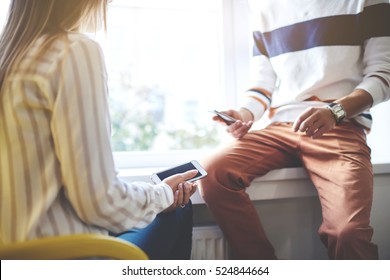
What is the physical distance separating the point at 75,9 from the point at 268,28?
2.34 ft

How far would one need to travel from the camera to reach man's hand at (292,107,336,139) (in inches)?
32.9

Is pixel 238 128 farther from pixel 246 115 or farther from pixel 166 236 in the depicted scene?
pixel 166 236

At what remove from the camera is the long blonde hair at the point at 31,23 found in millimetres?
551

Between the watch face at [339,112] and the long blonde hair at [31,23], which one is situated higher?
the long blonde hair at [31,23]

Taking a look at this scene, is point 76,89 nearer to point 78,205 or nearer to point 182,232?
point 78,205

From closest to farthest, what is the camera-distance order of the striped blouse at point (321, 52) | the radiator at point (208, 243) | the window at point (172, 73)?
the striped blouse at point (321, 52) → the radiator at point (208, 243) → the window at point (172, 73)

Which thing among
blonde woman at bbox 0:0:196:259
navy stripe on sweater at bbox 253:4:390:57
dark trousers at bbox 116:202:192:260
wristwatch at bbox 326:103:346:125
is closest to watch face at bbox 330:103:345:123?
wristwatch at bbox 326:103:346:125

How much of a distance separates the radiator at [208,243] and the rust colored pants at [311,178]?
119mm

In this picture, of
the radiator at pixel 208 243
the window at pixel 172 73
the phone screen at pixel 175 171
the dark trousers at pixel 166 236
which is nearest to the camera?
the dark trousers at pixel 166 236

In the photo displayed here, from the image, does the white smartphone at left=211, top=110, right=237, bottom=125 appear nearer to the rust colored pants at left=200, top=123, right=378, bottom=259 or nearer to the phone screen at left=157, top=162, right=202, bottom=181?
the rust colored pants at left=200, top=123, right=378, bottom=259

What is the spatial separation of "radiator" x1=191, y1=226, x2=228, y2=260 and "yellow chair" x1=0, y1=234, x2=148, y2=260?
582mm

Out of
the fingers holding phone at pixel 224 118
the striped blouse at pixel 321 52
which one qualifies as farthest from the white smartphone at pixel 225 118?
the striped blouse at pixel 321 52

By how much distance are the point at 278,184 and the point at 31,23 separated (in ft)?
2.48

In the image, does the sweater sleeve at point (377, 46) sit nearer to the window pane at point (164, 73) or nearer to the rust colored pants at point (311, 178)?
the rust colored pants at point (311, 178)
